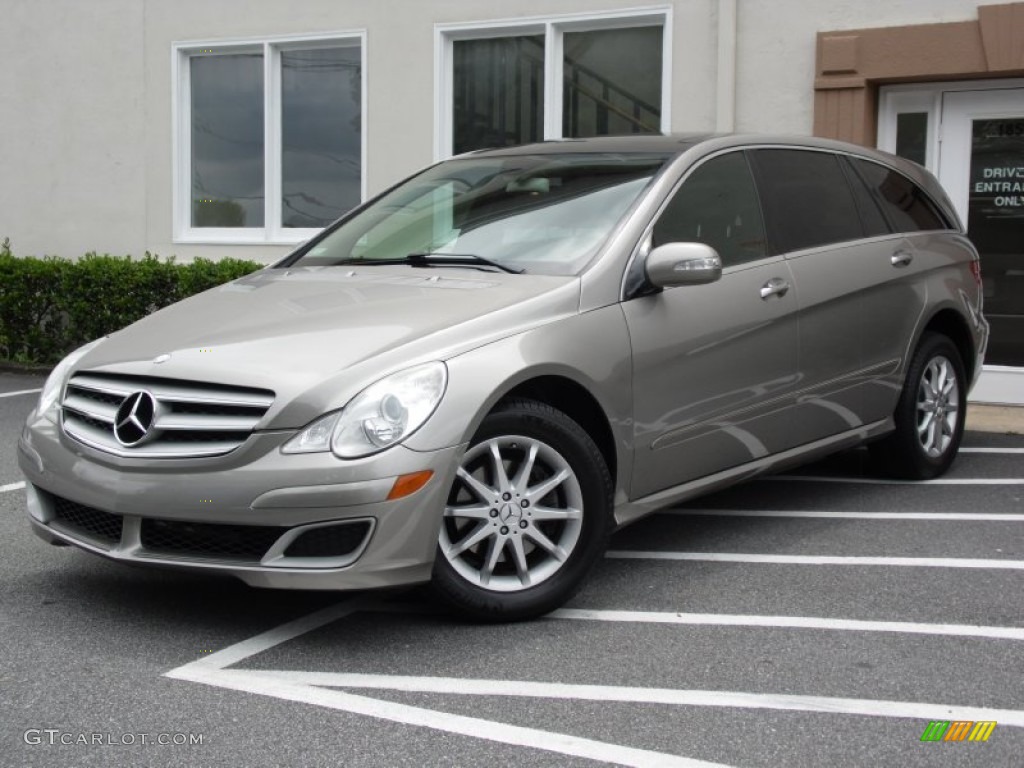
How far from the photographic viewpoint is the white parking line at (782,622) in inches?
169

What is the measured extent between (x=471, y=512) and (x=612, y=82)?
709 centimetres

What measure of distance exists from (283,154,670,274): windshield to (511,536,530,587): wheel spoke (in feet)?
3.40

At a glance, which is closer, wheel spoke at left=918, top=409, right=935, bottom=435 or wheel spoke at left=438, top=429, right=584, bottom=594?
wheel spoke at left=438, top=429, right=584, bottom=594

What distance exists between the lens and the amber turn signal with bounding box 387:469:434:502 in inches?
154

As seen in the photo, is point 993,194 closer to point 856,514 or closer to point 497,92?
point 497,92

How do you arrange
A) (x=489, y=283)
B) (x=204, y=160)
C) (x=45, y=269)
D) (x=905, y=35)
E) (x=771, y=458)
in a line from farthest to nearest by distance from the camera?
(x=204, y=160) → (x=45, y=269) → (x=905, y=35) → (x=771, y=458) → (x=489, y=283)

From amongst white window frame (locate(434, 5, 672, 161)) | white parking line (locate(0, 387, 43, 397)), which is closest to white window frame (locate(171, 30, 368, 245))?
white window frame (locate(434, 5, 672, 161))

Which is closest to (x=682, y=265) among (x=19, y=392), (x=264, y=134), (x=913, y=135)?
(x=913, y=135)

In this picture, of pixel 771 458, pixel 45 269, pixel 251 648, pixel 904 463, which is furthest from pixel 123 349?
pixel 45 269

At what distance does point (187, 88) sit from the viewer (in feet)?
40.3

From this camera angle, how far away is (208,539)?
4035mm

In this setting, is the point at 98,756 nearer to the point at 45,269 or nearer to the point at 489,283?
the point at 489,283

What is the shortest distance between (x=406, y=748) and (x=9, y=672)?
131cm

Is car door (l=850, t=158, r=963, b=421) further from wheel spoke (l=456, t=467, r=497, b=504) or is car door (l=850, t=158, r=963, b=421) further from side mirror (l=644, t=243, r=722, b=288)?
wheel spoke (l=456, t=467, r=497, b=504)
